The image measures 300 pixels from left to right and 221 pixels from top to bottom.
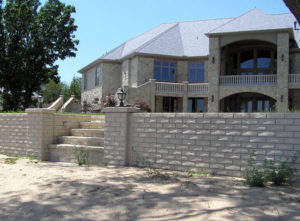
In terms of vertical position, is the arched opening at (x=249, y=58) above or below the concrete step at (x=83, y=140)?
above

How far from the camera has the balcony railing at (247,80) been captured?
21.3 metres

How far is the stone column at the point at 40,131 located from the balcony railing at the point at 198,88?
13.8 metres

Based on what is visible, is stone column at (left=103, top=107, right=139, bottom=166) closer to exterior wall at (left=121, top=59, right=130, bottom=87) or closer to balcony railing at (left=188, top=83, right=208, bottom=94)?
balcony railing at (left=188, top=83, right=208, bottom=94)

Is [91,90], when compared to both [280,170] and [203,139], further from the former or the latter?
[280,170]

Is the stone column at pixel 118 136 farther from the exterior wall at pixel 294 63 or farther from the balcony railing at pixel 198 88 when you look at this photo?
the exterior wall at pixel 294 63

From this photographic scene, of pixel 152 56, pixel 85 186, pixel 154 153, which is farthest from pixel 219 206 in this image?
pixel 152 56

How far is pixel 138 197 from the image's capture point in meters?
6.09

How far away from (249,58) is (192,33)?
570cm

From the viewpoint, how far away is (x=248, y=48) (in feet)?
79.9

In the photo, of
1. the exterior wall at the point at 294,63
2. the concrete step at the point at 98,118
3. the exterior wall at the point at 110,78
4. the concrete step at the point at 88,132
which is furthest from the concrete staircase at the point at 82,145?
the exterior wall at the point at 294,63

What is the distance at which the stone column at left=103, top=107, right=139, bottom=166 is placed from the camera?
9.45m

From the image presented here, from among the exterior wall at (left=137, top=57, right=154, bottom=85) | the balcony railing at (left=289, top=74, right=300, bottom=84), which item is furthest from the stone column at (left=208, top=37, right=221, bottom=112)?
the balcony railing at (left=289, top=74, right=300, bottom=84)

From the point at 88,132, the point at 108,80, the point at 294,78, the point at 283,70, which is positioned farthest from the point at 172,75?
the point at 88,132

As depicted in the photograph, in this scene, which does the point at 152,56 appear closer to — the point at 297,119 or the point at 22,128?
the point at 22,128
